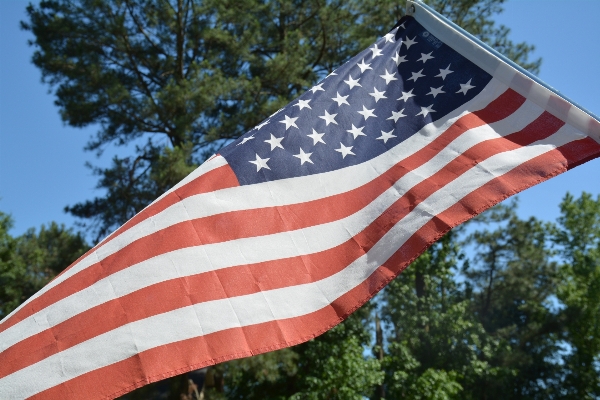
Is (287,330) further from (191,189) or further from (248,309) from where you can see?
→ (191,189)

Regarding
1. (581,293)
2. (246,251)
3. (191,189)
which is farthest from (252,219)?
(581,293)

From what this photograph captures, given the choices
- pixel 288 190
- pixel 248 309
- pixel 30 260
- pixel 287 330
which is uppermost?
pixel 30 260

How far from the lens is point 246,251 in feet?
10.4

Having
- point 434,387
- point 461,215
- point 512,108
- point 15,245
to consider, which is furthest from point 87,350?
point 434,387

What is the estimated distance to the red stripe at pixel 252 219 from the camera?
2972mm

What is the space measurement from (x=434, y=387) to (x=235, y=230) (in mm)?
17394

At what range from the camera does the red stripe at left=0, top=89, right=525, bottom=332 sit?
9.75 feet

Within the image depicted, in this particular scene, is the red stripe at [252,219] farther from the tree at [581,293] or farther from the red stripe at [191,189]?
the tree at [581,293]

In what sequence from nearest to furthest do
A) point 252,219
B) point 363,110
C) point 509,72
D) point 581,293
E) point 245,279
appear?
point 245,279
point 252,219
point 509,72
point 363,110
point 581,293

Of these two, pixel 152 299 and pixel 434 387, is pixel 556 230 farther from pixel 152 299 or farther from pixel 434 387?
pixel 152 299

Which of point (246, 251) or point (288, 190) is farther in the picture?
point (288, 190)

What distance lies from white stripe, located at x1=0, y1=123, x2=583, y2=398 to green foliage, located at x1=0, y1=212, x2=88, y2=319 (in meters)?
12.7

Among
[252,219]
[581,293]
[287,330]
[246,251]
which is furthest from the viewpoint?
[581,293]

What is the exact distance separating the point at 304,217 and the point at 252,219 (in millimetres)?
294
